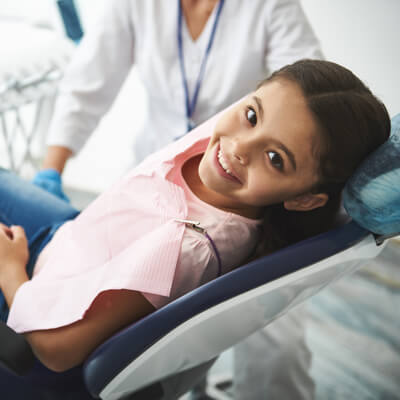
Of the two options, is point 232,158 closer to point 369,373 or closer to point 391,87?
point 391,87

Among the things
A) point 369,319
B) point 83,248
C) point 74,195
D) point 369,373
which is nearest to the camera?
point 83,248

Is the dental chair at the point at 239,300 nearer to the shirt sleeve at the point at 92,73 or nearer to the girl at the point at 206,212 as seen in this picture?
the girl at the point at 206,212

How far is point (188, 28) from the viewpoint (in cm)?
123

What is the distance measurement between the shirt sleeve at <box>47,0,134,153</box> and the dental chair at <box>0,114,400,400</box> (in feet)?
2.43

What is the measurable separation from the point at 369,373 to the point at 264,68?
40.5 inches

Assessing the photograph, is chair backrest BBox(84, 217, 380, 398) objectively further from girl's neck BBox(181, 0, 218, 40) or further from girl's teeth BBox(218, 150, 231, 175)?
girl's neck BBox(181, 0, 218, 40)

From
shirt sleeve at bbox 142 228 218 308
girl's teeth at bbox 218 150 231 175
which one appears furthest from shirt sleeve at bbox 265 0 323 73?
shirt sleeve at bbox 142 228 218 308

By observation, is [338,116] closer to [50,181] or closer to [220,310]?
[220,310]

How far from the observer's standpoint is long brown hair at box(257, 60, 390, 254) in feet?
2.13

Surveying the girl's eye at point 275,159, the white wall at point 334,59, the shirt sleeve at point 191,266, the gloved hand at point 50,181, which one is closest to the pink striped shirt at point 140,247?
the shirt sleeve at point 191,266

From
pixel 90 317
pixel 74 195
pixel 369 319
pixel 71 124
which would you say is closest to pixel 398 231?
pixel 90 317

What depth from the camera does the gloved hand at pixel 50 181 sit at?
1.16m

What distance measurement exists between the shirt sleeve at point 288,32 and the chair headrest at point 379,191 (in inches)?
22.3

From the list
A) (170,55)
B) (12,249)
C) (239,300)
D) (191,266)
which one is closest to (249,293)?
(239,300)
